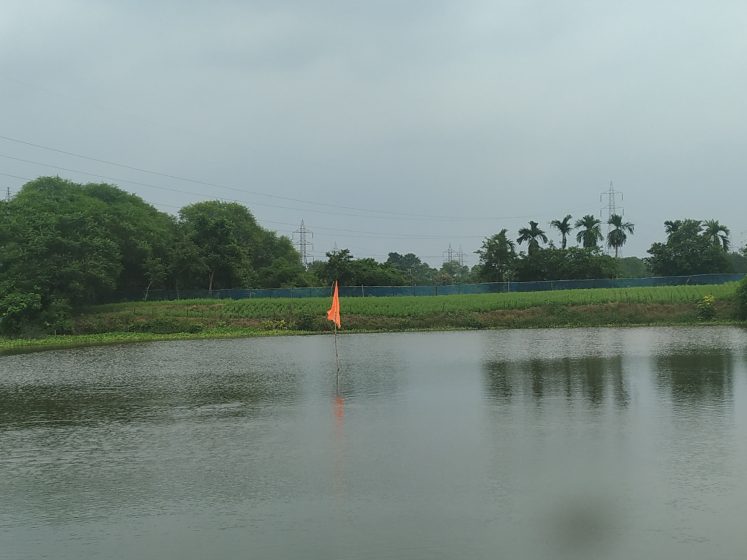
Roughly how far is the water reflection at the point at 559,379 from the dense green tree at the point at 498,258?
5210 centimetres

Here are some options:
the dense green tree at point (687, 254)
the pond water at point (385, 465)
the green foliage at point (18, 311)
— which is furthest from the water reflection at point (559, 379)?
the dense green tree at point (687, 254)

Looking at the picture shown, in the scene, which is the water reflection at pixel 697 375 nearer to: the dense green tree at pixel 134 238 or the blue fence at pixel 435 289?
the blue fence at pixel 435 289

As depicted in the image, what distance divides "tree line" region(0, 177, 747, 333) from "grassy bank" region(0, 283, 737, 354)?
3.40 metres

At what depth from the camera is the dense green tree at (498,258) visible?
7612 centimetres

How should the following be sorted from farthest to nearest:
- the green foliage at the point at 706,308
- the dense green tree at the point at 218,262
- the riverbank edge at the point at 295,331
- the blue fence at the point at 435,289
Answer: the dense green tree at the point at 218,262, the blue fence at the point at 435,289, the green foliage at the point at 706,308, the riverbank edge at the point at 295,331

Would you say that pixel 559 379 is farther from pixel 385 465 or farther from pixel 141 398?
pixel 141 398

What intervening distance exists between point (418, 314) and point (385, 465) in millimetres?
40339

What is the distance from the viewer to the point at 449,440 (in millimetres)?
11812

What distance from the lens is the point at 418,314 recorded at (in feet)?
166

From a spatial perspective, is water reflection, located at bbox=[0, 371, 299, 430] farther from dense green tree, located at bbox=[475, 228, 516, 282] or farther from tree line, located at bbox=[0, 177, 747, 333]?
dense green tree, located at bbox=[475, 228, 516, 282]

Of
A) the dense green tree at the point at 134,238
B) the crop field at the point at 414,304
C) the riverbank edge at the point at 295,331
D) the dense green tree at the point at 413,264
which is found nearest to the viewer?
the riverbank edge at the point at 295,331

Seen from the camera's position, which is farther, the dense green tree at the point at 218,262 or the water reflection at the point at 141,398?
the dense green tree at the point at 218,262

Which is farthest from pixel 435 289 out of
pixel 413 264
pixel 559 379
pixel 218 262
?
pixel 413 264

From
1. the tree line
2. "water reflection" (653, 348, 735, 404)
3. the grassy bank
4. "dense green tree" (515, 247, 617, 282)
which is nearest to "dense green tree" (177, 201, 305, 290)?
the tree line
